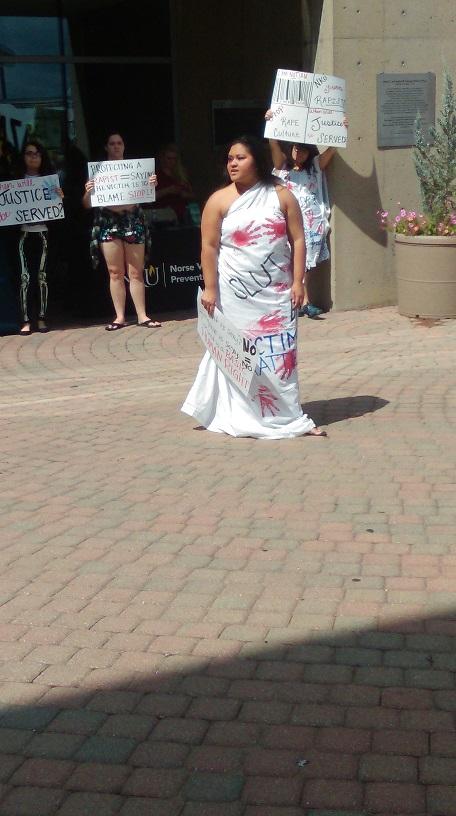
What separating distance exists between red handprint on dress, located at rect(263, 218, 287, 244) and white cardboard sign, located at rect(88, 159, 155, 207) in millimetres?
4339

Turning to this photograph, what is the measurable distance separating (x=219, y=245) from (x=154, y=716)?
394cm

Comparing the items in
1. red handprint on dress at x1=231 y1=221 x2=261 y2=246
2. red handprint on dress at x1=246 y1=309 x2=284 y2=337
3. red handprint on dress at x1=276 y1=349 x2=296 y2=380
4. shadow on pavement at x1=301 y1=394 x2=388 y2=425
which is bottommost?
shadow on pavement at x1=301 y1=394 x2=388 y2=425

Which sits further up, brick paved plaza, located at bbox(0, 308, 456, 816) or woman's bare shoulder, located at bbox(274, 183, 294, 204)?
woman's bare shoulder, located at bbox(274, 183, 294, 204)

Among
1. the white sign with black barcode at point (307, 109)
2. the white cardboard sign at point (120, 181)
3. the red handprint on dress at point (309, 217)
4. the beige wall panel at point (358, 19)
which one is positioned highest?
the beige wall panel at point (358, 19)

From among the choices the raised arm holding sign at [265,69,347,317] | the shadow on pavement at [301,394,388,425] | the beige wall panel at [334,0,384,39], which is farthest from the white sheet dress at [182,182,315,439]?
the beige wall panel at [334,0,384,39]

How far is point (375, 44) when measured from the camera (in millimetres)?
11867

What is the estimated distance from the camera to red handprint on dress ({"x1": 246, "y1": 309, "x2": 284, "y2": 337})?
729 cm

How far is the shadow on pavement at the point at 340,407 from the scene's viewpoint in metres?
7.96

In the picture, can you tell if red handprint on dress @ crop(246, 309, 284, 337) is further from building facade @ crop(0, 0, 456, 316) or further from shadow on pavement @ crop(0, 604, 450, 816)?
building facade @ crop(0, 0, 456, 316)

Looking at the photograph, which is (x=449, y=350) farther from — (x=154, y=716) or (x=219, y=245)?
(x=154, y=716)

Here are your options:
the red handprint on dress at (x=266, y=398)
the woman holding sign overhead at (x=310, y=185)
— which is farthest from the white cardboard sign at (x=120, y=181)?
the red handprint on dress at (x=266, y=398)

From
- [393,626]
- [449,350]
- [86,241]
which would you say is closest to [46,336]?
[86,241]

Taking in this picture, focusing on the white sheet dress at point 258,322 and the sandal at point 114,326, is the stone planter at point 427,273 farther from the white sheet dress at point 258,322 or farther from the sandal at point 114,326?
the white sheet dress at point 258,322

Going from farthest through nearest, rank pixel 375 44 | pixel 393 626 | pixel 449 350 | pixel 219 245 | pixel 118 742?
pixel 375 44 → pixel 449 350 → pixel 219 245 → pixel 393 626 → pixel 118 742
